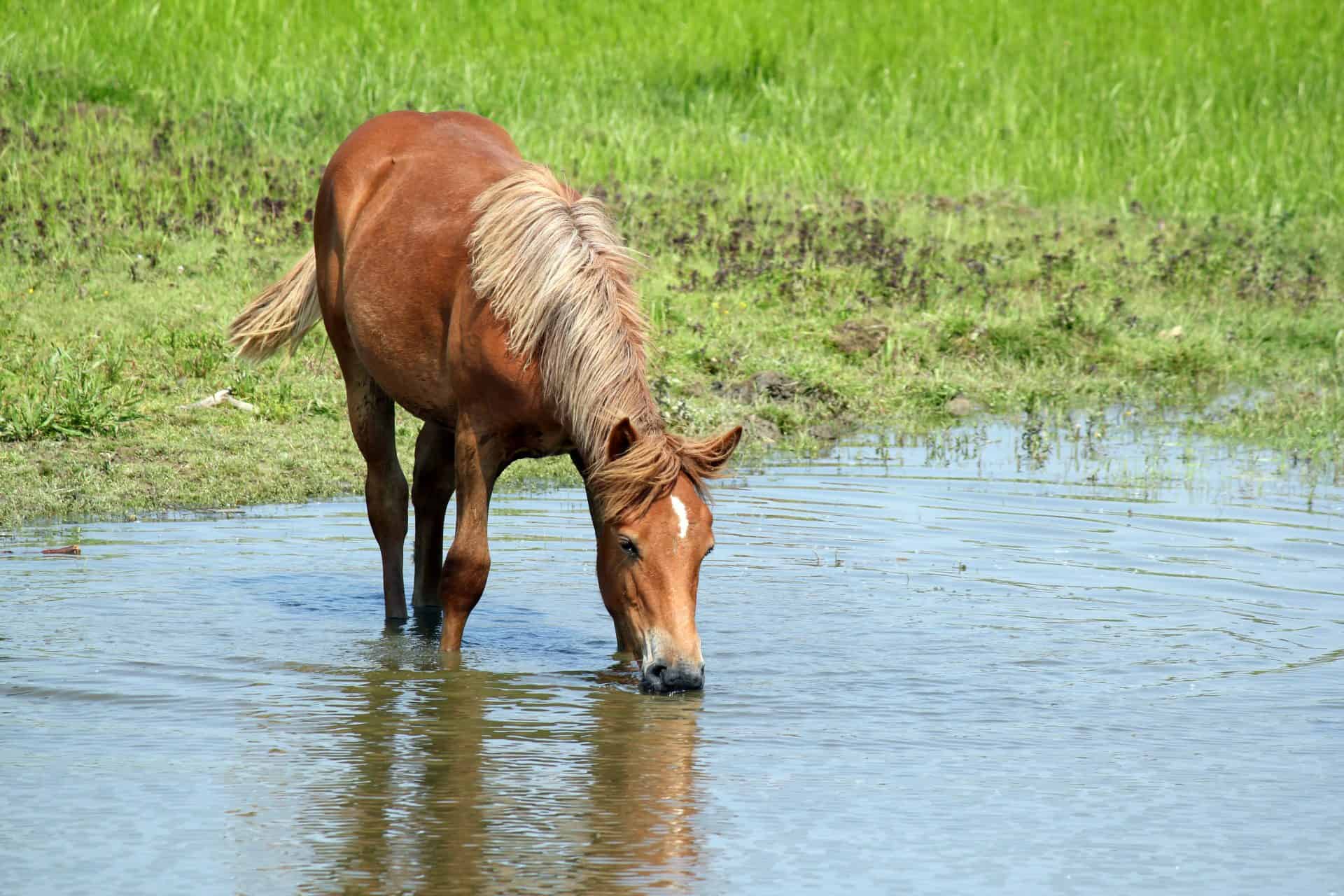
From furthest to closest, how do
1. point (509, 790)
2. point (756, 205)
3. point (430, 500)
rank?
point (756, 205) < point (430, 500) < point (509, 790)

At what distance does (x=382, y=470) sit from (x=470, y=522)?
123 cm

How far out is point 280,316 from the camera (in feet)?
26.2

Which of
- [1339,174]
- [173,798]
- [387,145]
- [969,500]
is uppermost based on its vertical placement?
[1339,174]

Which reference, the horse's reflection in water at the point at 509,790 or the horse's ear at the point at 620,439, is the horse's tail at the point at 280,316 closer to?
the horse's reflection in water at the point at 509,790

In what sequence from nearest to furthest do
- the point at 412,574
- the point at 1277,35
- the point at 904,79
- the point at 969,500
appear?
the point at 412,574 → the point at 969,500 → the point at 904,79 → the point at 1277,35

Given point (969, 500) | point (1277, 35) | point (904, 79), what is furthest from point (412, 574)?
point (1277, 35)

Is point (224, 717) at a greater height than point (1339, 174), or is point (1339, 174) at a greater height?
point (1339, 174)

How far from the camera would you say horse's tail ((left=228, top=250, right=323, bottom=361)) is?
26.0ft

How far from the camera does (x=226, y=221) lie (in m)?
12.6

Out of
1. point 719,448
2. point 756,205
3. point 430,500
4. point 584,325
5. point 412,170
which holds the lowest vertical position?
point 430,500

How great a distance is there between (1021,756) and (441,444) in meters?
2.97

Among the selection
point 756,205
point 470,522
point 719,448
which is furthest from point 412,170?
point 756,205

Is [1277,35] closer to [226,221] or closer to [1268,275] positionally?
[1268,275]

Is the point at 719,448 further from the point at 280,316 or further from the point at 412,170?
the point at 280,316
